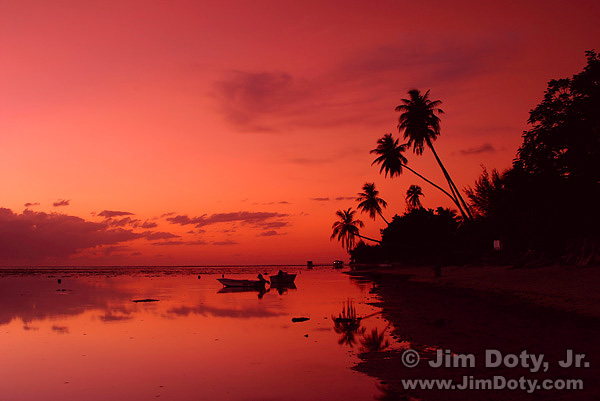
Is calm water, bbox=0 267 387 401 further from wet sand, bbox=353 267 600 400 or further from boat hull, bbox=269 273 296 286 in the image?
boat hull, bbox=269 273 296 286

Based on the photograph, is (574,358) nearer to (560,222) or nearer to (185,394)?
(185,394)

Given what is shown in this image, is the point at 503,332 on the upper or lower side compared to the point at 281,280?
upper

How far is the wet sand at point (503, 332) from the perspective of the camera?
8.89m

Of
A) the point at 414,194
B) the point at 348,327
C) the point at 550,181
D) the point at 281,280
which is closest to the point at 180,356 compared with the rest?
the point at 348,327

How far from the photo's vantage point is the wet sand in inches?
350

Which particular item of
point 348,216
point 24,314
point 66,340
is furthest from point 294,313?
point 348,216

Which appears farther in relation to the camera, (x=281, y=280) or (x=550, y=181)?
(x=281, y=280)

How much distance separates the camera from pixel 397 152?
60.8 m

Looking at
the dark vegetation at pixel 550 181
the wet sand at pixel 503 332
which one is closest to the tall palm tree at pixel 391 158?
the dark vegetation at pixel 550 181

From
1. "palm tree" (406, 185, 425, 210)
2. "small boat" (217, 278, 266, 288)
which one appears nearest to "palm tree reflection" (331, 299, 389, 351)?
"small boat" (217, 278, 266, 288)

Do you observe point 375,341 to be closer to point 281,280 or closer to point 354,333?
point 354,333

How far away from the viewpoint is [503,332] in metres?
14.9

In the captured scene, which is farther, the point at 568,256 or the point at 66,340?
the point at 568,256

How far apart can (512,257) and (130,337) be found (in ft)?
133
